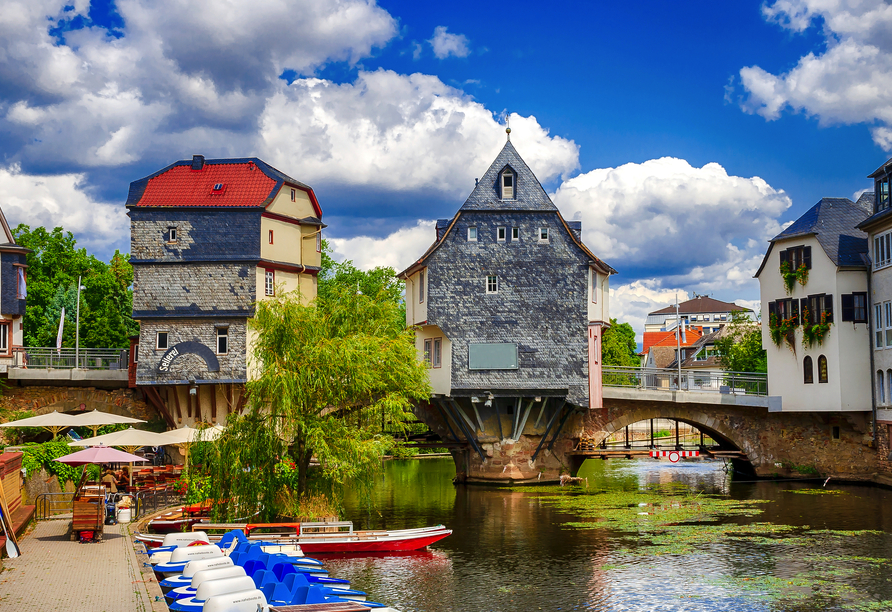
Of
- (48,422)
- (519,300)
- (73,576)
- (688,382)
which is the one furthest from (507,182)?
(73,576)

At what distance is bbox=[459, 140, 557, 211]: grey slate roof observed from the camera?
130 feet

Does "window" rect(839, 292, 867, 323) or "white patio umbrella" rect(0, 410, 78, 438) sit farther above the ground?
"window" rect(839, 292, 867, 323)

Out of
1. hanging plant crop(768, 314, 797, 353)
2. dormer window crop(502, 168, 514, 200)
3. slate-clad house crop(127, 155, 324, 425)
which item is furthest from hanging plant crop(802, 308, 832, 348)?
slate-clad house crop(127, 155, 324, 425)

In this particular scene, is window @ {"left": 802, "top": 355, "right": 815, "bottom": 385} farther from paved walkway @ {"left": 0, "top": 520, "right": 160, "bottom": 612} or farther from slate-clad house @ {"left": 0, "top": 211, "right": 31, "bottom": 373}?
slate-clad house @ {"left": 0, "top": 211, "right": 31, "bottom": 373}

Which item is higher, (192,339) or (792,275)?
(792,275)

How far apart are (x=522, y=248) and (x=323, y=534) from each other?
66.9 feet

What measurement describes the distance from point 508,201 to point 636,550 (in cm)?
1990

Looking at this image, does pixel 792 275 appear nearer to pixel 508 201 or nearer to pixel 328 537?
pixel 508 201

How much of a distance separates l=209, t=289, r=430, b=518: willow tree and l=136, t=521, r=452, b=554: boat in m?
1.20

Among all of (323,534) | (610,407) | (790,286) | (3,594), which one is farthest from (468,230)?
(3,594)

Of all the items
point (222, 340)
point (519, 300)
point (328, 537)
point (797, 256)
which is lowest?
point (328, 537)

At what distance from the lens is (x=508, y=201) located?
Result: 3966cm

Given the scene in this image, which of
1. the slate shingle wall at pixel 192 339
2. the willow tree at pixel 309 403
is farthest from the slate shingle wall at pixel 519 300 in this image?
the willow tree at pixel 309 403

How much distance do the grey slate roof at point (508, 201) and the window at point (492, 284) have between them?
10.3 ft
